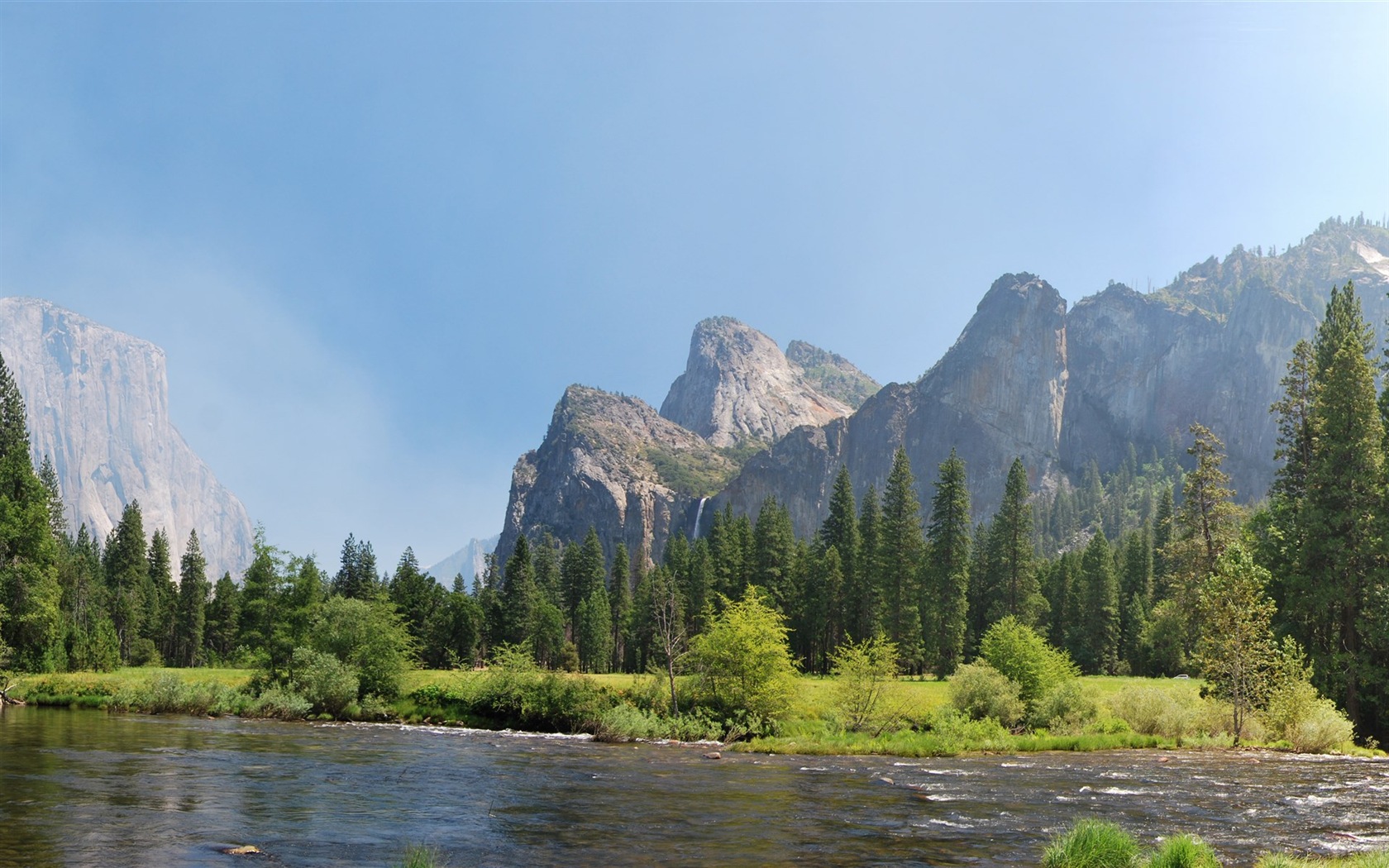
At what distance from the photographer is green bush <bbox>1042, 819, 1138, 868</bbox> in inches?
643

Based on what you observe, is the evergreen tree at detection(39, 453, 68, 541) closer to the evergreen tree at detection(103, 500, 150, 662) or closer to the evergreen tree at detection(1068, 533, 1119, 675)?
the evergreen tree at detection(103, 500, 150, 662)

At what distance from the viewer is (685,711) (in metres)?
47.4

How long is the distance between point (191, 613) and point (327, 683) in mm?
71326

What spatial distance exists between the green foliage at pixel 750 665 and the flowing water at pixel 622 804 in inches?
291

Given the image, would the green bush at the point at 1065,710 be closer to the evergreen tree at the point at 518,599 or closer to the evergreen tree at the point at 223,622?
the evergreen tree at the point at 518,599

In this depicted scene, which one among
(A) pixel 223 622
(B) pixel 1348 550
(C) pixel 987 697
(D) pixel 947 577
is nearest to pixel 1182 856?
(C) pixel 987 697

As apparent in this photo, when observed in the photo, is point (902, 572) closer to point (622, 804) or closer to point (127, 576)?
point (622, 804)

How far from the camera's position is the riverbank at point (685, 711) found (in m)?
39.6

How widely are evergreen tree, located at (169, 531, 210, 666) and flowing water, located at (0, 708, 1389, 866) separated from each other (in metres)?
79.0

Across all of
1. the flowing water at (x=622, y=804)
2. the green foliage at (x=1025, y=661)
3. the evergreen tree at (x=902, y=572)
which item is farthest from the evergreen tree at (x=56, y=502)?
the green foliage at (x=1025, y=661)

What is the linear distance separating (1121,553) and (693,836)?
107 metres

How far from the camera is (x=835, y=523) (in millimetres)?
99750

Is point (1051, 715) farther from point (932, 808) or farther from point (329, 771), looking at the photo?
point (329, 771)

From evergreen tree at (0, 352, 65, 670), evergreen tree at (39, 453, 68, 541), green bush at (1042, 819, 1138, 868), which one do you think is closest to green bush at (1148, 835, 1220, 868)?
green bush at (1042, 819, 1138, 868)
